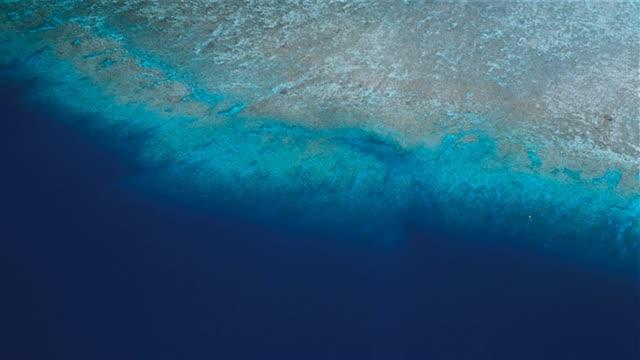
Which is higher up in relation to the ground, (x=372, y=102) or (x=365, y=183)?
(x=372, y=102)

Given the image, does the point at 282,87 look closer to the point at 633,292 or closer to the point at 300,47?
the point at 300,47

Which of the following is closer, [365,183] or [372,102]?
[365,183]

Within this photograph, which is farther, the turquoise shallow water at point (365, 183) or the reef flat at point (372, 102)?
the reef flat at point (372, 102)

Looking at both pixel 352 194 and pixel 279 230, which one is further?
pixel 352 194

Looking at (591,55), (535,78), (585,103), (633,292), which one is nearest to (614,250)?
(633,292)
